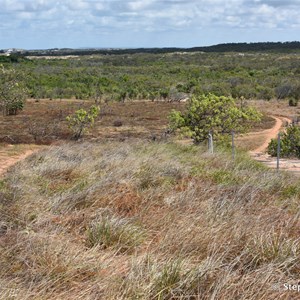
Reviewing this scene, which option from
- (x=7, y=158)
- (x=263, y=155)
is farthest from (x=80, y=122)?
(x=7, y=158)

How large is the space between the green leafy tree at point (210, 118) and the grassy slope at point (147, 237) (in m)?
8.94

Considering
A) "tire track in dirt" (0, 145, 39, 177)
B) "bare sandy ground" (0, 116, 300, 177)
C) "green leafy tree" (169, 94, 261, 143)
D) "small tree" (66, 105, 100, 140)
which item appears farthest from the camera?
"small tree" (66, 105, 100, 140)

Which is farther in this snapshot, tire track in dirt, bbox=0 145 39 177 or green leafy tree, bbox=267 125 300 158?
green leafy tree, bbox=267 125 300 158

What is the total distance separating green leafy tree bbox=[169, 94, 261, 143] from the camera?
50.8ft

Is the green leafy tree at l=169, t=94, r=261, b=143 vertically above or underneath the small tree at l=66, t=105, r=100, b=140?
above

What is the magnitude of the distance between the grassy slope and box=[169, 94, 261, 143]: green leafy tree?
352 inches

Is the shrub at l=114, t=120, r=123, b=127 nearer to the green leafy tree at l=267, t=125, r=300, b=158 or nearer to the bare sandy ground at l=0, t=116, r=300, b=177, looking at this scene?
the bare sandy ground at l=0, t=116, r=300, b=177

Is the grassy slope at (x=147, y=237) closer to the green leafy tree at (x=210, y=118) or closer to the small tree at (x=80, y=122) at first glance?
the green leafy tree at (x=210, y=118)

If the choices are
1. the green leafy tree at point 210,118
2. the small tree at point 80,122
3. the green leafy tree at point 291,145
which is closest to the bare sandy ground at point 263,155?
the green leafy tree at point 291,145

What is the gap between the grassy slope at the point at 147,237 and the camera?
10.1 ft

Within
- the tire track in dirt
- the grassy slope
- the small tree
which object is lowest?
the small tree

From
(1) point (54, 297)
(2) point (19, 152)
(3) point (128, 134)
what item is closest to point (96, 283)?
(1) point (54, 297)

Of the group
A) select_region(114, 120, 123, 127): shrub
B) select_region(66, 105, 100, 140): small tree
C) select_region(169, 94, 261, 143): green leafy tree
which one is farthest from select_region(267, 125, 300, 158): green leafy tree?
select_region(114, 120, 123, 127): shrub

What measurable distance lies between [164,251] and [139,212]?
108cm
